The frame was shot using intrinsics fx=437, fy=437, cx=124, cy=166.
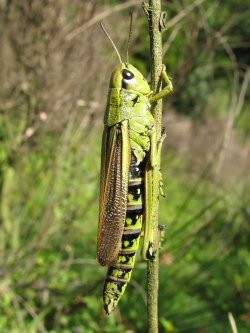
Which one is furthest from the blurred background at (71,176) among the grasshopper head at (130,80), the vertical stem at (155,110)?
the vertical stem at (155,110)

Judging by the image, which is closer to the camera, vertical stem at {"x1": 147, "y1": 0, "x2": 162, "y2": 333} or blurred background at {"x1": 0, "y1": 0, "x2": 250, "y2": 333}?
vertical stem at {"x1": 147, "y1": 0, "x2": 162, "y2": 333}

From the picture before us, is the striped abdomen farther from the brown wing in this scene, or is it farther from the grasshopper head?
the grasshopper head

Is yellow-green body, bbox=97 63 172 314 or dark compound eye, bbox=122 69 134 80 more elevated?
dark compound eye, bbox=122 69 134 80


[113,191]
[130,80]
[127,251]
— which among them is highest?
[130,80]

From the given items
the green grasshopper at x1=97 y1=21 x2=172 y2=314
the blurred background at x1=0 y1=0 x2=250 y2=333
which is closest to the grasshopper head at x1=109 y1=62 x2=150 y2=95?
the green grasshopper at x1=97 y1=21 x2=172 y2=314

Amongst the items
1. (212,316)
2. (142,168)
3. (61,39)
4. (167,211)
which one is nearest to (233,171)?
(167,211)

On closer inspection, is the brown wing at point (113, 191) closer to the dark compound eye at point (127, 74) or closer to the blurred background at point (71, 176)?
the dark compound eye at point (127, 74)

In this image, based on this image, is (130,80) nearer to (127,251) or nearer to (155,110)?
(155,110)

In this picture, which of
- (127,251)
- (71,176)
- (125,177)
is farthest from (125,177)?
(71,176)
